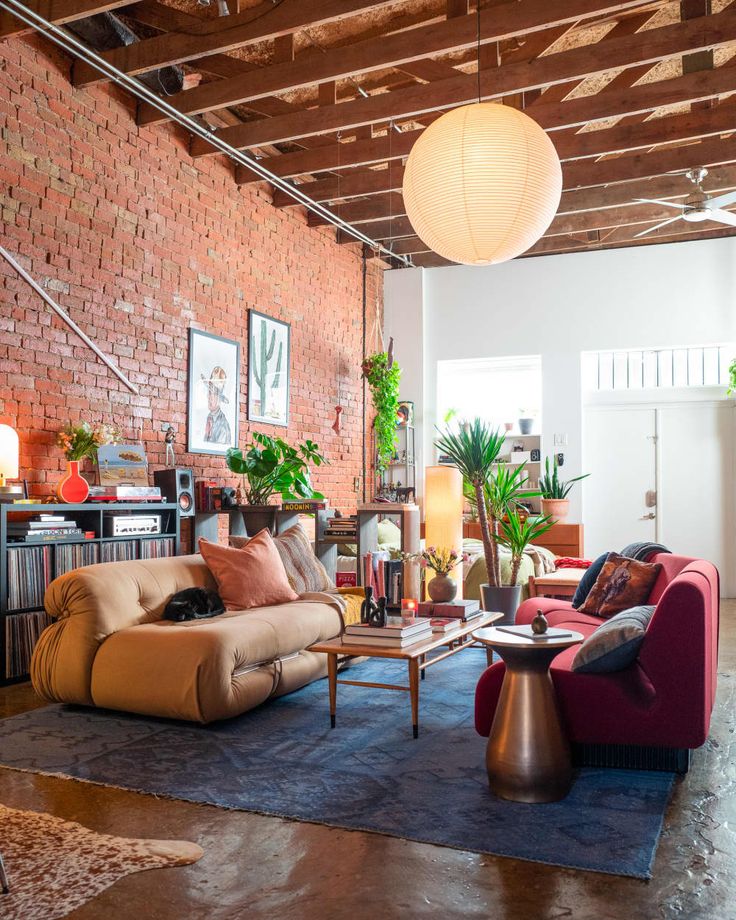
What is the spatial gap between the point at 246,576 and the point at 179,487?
5.54 feet

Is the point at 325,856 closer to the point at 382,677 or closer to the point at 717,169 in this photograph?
the point at 382,677

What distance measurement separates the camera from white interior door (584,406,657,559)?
9.69 m

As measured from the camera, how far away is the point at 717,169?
8281mm

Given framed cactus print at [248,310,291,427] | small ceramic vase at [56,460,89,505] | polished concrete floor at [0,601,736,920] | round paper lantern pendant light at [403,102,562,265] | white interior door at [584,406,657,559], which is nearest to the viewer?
polished concrete floor at [0,601,736,920]

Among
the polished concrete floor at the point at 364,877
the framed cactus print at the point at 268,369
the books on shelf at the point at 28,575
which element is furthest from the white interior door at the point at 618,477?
the polished concrete floor at the point at 364,877

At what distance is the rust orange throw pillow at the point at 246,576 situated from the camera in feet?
15.9

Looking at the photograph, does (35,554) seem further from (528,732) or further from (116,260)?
(528,732)

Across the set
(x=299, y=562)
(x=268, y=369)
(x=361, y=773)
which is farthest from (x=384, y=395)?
(x=361, y=773)

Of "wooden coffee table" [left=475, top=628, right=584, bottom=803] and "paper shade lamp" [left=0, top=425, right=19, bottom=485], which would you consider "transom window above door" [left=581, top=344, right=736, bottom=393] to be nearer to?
"paper shade lamp" [left=0, top=425, right=19, bottom=485]

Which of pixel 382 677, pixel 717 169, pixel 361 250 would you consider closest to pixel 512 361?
pixel 361 250

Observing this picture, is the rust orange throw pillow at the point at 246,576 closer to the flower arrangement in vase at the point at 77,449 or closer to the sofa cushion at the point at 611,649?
the flower arrangement in vase at the point at 77,449

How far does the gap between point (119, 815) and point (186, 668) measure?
3.30ft

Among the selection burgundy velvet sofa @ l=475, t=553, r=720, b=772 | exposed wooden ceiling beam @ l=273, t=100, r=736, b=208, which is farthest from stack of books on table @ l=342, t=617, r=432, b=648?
exposed wooden ceiling beam @ l=273, t=100, r=736, b=208

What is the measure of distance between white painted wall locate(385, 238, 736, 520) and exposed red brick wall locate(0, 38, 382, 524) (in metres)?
1.98
